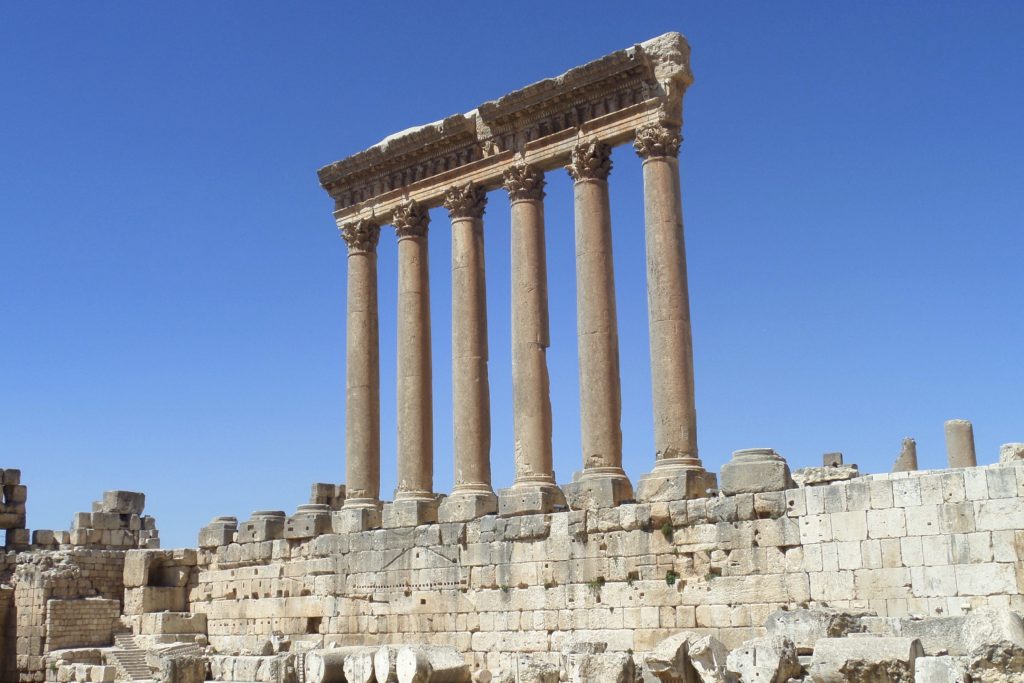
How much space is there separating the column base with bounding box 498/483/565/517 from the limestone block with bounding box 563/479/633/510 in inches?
25.5

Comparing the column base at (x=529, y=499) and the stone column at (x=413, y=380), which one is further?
the stone column at (x=413, y=380)

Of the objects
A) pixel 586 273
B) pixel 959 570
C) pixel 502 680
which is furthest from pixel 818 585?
pixel 586 273

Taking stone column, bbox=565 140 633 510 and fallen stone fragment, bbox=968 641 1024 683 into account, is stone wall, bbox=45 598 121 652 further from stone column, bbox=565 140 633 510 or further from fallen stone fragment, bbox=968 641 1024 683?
fallen stone fragment, bbox=968 641 1024 683

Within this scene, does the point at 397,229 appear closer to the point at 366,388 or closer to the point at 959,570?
the point at 366,388

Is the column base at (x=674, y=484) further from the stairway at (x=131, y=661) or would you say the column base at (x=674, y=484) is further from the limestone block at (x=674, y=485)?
the stairway at (x=131, y=661)

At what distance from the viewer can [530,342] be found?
24859 mm

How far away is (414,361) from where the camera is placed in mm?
27297

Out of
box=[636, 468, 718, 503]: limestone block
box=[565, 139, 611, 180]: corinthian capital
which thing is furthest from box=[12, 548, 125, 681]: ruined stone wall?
box=[565, 139, 611, 180]: corinthian capital

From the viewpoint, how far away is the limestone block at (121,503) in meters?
37.7

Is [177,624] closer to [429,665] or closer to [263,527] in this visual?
[263,527]

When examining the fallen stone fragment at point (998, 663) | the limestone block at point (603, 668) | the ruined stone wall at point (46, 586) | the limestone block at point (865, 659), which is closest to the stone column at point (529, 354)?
the limestone block at point (603, 668)

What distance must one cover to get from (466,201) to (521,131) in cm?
207

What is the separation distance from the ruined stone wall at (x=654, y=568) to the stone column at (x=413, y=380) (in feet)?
2.66

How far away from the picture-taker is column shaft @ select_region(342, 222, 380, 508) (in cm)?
2803
